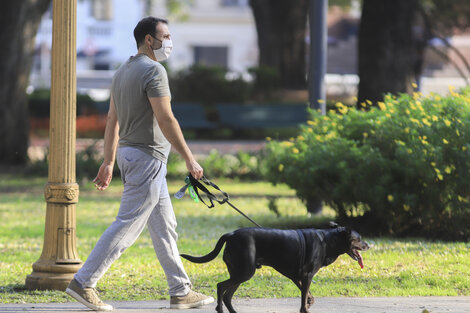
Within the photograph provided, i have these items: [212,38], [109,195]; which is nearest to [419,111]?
[109,195]

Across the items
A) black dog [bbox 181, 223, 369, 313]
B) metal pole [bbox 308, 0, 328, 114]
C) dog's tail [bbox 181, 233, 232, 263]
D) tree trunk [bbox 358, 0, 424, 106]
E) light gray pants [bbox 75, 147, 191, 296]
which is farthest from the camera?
tree trunk [bbox 358, 0, 424, 106]

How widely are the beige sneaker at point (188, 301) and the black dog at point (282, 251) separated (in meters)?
0.33

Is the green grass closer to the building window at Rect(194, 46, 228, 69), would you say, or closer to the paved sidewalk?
the paved sidewalk

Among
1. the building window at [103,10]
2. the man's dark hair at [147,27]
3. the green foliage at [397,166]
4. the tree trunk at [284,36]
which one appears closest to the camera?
the man's dark hair at [147,27]

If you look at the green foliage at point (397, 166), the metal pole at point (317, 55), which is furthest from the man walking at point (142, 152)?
the metal pole at point (317, 55)

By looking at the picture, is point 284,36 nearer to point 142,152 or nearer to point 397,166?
point 397,166

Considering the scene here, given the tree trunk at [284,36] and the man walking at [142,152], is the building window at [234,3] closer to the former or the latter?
the tree trunk at [284,36]

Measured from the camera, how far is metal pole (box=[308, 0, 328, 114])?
1214cm

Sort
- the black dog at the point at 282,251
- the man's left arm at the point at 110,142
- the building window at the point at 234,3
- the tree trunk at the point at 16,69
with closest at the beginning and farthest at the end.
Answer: the black dog at the point at 282,251, the man's left arm at the point at 110,142, the tree trunk at the point at 16,69, the building window at the point at 234,3

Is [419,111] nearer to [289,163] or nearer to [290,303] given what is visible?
[289,163]

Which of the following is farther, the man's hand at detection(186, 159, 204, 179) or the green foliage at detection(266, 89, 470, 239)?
the green foliage at detection(266, 89, 470, 239)

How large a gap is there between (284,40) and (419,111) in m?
17.5

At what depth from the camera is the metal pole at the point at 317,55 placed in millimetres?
12139

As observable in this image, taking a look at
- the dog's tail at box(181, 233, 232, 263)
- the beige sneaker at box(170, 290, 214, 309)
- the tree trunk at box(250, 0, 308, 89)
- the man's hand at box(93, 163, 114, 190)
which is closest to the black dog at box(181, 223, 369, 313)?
the dog's tail at box(181, 233, 232, 263)
